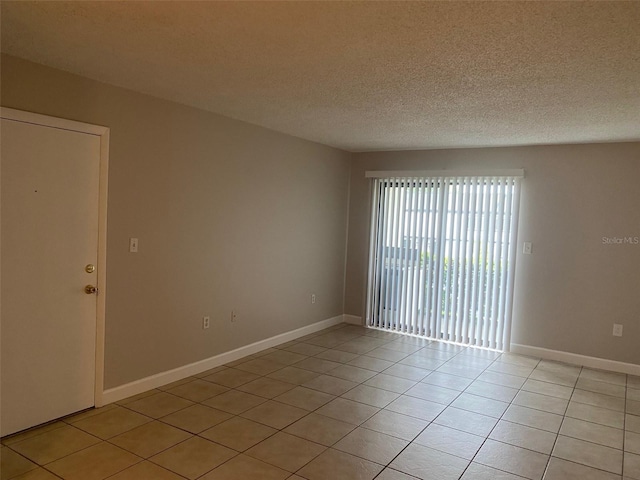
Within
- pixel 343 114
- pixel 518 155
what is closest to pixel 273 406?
pixel 343 114

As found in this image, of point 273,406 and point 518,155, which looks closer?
point 273,406

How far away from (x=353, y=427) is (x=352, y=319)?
3.23 meters

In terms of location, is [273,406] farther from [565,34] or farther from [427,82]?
[565,34]

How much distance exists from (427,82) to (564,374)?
3.37m

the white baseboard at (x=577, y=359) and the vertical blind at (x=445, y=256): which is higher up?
the vertical blind at (x=445, y=256)

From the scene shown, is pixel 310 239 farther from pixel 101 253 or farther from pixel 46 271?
pixel 46 271

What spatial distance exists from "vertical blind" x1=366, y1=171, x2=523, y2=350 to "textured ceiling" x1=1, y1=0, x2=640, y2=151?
148 centimetres

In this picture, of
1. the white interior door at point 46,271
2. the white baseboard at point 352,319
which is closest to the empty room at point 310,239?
the white interior door at point 46,271

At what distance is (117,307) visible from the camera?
349cm

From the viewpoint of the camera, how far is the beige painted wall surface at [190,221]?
3.40m

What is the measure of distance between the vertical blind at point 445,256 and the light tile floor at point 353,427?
87cm

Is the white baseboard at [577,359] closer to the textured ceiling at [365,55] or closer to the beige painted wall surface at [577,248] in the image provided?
the beige painted wall surface at [577,248]

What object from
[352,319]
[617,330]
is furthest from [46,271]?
[617,330]

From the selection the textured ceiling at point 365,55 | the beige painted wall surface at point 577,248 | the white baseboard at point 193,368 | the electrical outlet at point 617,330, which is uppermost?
the textured ceiling at point 365,55
